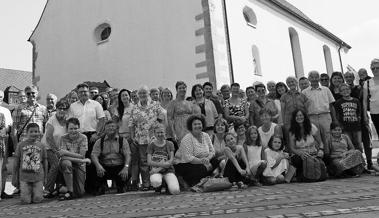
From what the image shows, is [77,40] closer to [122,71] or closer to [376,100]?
[122,71]

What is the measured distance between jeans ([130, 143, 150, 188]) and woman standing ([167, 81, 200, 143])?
641mm

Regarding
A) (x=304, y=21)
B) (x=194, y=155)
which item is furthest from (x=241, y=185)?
(x=304, y=21)

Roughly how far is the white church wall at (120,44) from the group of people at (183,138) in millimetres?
6174

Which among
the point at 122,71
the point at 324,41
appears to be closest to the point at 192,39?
the point at 122,71

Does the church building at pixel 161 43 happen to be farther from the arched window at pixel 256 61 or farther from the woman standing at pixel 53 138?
the woman standing at pixel 53 138

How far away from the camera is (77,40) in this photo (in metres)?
16.8

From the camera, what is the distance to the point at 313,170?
6.53 m

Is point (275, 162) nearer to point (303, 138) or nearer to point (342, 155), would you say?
point (303, 138)

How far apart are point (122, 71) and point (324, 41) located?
14340 millimetres

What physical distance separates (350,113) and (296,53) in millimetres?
13815

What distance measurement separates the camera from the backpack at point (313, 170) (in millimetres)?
6504

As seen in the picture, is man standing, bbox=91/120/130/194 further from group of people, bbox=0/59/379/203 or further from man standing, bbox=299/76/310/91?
man standing, bbox=299/76/310/91

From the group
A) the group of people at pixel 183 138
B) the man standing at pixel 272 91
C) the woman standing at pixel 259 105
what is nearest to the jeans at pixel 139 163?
the group of people at pixel 183 138

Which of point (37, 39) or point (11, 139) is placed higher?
point (37, 39)
